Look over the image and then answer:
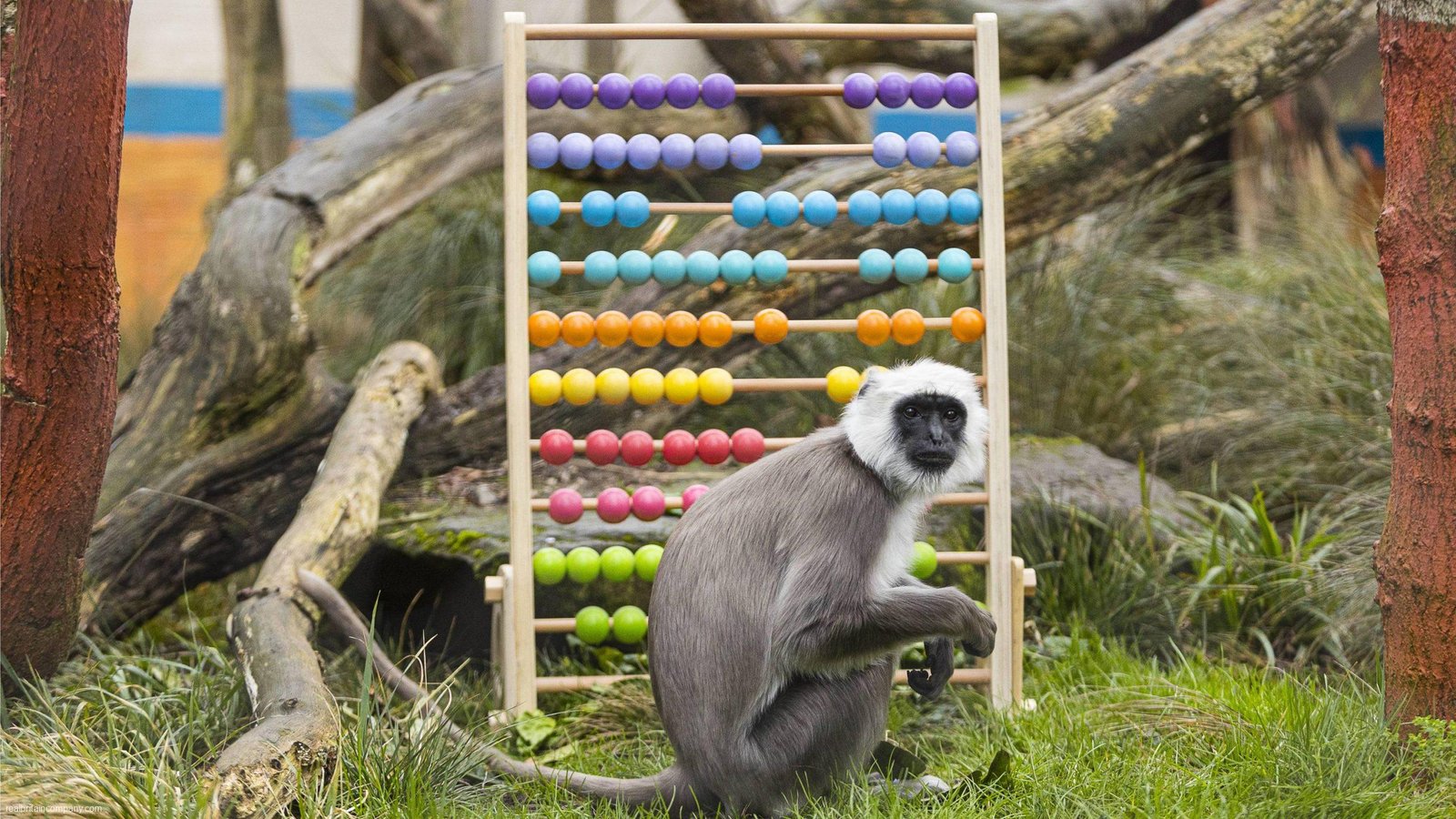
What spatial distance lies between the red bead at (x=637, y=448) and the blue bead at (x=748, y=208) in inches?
33.1

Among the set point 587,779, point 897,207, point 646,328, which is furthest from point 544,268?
point 587,779

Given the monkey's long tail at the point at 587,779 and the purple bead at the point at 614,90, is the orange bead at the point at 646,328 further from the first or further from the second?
the monkey's long tail at the point at 587,779

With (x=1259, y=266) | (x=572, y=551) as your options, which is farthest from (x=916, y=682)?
(x=1259, y=266)

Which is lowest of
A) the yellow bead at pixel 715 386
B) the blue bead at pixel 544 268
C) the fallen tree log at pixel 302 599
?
the fallen tree log at pixel 302 599

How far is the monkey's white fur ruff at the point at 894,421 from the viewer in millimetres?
3477

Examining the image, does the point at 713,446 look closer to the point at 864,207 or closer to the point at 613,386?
the point at 613,386

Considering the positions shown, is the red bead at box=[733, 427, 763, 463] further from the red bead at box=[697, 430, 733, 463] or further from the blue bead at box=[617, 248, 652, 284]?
the blue bead at box=[617, 248, 652, 284]

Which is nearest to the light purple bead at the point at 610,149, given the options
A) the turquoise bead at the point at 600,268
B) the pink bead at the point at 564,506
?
the turquoise bead at the point at 600,268

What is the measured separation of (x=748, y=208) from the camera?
4398mm

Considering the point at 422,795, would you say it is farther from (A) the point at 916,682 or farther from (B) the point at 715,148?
(B) the point at 715,148

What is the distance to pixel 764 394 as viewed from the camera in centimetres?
642

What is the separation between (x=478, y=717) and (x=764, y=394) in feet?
8.67

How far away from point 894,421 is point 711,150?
1386mm

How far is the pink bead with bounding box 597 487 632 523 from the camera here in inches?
169
